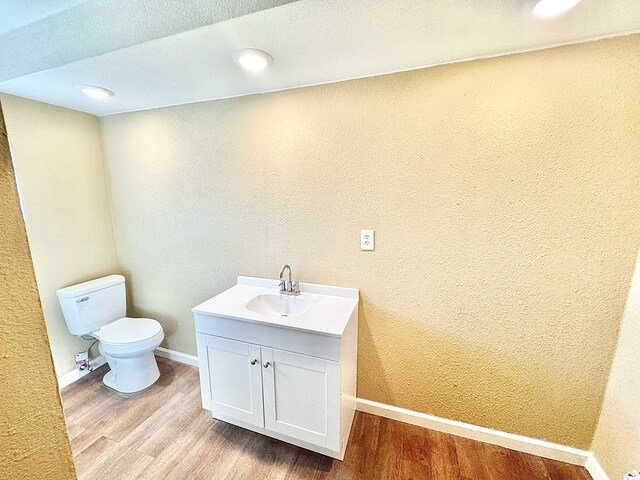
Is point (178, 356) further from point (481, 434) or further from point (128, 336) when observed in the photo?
point (481, 434)

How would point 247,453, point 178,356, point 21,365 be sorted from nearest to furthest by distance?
point 21,365 < point 247,453 < point 178,356

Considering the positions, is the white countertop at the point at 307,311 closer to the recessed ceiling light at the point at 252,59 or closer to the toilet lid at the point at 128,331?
the toilet lid at the point at 128,331

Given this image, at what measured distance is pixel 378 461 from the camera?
151 cm

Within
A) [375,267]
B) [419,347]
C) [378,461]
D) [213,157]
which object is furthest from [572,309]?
[213,157]

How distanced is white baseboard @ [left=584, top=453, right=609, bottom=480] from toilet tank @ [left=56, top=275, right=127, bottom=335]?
10.8 ft

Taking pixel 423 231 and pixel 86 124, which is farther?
pixel 86 124

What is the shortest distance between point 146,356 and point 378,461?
1.80 meters

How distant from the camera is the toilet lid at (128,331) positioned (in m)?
1.93

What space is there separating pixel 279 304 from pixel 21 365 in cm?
139

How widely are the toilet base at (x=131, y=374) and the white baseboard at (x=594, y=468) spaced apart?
9.30 feet

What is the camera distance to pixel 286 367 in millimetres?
1457

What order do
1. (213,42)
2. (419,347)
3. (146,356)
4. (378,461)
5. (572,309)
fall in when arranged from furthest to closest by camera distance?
(146,356)
(419,347)
(378,461)
(572,309)
(213,42)

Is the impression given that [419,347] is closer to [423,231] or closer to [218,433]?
[423,231]

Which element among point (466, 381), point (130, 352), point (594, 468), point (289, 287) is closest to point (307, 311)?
point (289, 287)
